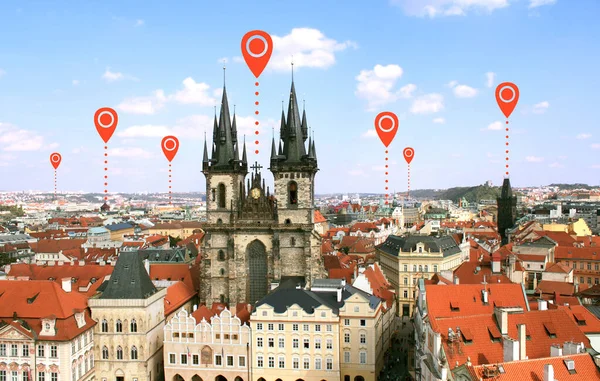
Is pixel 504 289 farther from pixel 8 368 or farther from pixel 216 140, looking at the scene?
pixel 8 368

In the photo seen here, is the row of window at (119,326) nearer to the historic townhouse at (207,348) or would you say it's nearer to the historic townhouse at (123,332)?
the historic townhouse at (123,332)

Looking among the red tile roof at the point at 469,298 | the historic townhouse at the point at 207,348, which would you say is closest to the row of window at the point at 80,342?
the historic townhouse at the point at 207,348

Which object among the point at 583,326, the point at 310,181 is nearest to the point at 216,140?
the point at 310,181

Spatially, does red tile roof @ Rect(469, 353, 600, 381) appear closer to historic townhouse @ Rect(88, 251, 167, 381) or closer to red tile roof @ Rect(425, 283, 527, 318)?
red tile roof @ Rect(425, 283, 527, 318)

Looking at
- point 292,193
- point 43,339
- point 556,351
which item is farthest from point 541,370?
point 292,193

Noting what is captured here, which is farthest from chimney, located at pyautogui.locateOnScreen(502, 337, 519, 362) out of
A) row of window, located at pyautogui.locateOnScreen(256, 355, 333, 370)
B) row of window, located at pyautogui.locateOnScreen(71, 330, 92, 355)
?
row of window, located at pyautogui.locateOnScreen(71, 330, 92, 355)

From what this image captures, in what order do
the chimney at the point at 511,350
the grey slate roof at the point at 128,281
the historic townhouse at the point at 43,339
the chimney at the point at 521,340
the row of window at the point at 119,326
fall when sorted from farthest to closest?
the grey slate roof at the point at 128,281
the row of window at the point at 119,326
the historic townhouse at the point at 43,339
the chimney at the point at 521,340
the chimney at the point at 511,350
